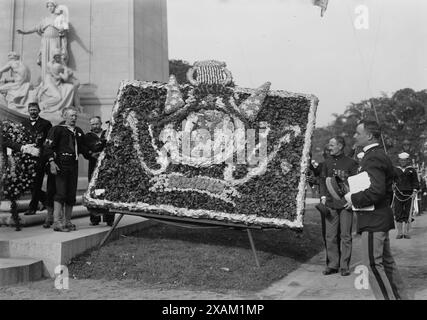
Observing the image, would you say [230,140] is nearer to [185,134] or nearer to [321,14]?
[185,134]

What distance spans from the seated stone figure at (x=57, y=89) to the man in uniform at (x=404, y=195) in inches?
360

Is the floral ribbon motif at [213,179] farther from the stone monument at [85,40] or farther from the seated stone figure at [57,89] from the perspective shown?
the stone monument at [85,40]

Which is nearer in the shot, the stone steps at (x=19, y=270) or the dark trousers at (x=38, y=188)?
the stone steps at (x=19, y=270)

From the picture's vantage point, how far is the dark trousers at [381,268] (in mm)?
4793

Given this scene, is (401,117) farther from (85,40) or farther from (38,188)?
(38,188)

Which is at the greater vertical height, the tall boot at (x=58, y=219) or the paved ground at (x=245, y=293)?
the tall boot at (x=58, y=219)

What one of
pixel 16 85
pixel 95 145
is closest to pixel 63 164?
pixel 95 145

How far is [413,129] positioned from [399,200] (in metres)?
45.5

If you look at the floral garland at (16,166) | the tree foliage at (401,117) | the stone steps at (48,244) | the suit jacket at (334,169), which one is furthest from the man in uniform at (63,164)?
the tree foliage at (401,117)

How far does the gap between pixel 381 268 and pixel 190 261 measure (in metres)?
2.85

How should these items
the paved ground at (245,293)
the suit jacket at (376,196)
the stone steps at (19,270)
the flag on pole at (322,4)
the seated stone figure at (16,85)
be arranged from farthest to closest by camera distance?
the seated stone figure at (16,85), the flag on pole at (322,4), the stone steps at (19,270), the paved ground at (245,293), the suit jacket at (376,196)

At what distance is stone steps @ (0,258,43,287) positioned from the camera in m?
5.89
